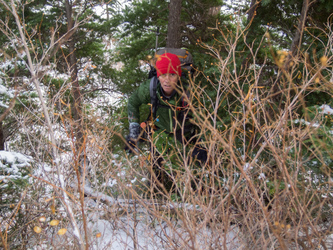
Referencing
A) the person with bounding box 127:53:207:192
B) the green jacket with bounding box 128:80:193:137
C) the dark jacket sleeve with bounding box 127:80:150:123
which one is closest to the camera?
the person with bounding box 127:53:207:192

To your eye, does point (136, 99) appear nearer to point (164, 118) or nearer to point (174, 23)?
point (164, 118)

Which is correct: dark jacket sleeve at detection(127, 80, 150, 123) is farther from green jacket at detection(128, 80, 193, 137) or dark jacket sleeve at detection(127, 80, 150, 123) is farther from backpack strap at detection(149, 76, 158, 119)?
backpack strap at detection(149, 76, 158, 119)

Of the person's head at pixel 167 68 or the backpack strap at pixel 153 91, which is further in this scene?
the backpack strap at pixel 153 91

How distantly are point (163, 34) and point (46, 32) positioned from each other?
3.79 metres

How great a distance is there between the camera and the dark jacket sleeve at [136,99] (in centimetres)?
442

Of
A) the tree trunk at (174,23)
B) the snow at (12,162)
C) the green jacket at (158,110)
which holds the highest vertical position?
the tree trunk at (174,23)

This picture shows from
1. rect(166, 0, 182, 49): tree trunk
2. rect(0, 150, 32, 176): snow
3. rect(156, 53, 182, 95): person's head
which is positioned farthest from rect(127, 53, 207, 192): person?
rect(166, 0, 182, 49): tree trunk

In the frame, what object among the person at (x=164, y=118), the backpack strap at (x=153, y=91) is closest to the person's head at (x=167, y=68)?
the person at (x=164, y=118)

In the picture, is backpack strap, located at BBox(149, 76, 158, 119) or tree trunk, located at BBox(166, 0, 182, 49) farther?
tree trunk, located at BBox(166, 0, 182, 49)

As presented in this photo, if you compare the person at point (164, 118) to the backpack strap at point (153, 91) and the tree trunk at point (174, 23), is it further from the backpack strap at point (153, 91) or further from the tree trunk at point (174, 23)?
the tree trunk at point (174, 23)

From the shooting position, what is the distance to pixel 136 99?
15.0 ft

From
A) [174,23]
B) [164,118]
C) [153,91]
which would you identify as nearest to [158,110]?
[164,118]

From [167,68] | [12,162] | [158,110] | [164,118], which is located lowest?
[12,162]

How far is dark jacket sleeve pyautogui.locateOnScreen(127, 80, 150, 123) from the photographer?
4418mm
